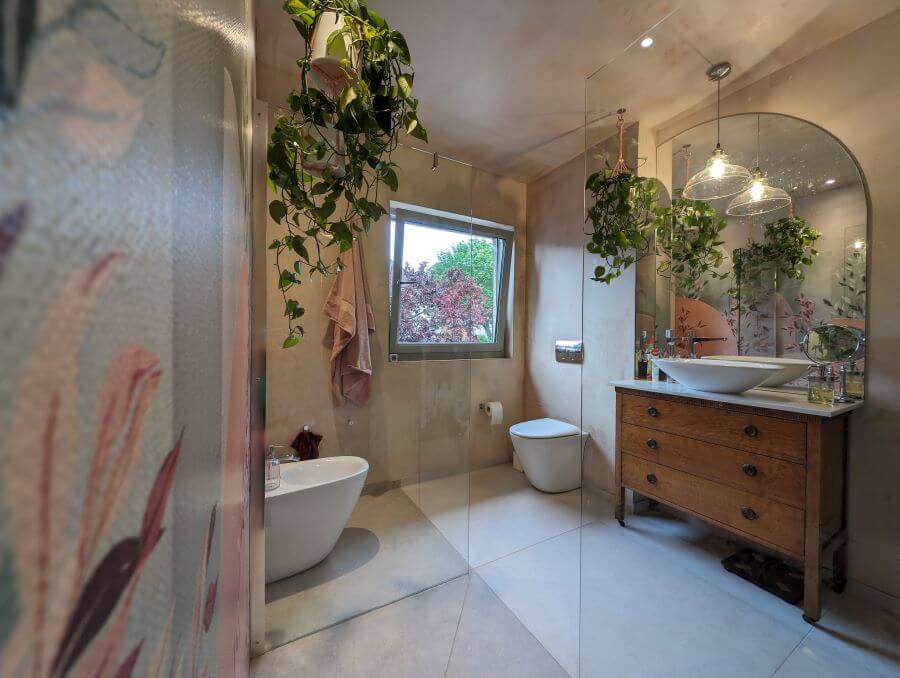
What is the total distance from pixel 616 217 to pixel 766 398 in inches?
44.7

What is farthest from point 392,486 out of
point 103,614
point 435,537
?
point 103,614

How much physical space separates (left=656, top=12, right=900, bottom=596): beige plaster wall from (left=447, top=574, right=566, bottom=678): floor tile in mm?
1524

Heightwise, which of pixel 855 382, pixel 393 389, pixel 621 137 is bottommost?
pixel 393 389

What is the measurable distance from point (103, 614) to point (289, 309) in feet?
3.92

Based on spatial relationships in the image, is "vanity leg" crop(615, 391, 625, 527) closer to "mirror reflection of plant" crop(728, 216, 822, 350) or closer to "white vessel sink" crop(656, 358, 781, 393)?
"white vessel sink" crop(656, 358, 781, 393)

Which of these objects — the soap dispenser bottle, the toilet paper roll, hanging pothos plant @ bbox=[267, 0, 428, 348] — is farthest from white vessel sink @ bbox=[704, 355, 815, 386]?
the soap dispenser bottle

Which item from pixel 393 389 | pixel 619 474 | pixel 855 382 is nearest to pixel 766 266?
pixel 855 382

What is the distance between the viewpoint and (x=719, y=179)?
2.05m

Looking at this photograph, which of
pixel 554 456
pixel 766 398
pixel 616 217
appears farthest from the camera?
pixel 554 456

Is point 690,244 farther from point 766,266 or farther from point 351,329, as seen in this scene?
point 351,329

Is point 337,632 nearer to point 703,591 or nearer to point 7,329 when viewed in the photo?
point 703,591

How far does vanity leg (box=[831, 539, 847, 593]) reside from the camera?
163 centimetres

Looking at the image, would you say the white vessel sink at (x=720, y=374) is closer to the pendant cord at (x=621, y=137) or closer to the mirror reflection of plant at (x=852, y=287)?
the mirror reflection of plant at (x=852, y=287)

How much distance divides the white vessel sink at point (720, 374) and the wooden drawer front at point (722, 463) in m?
0.29
